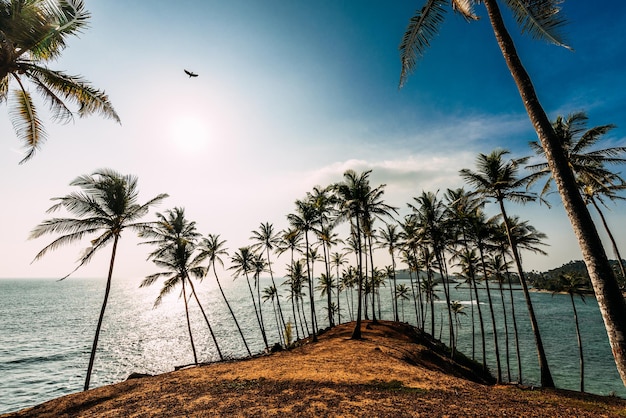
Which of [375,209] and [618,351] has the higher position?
[375,209]

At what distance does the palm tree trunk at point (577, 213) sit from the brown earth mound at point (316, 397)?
5.54m

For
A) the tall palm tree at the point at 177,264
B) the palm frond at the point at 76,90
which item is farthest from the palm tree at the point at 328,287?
the palm frond at the point at 76,90

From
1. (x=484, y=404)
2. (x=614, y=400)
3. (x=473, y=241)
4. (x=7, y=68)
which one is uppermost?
(x=7, y=68)

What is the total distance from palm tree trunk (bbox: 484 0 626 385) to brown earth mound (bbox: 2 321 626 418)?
5537mm

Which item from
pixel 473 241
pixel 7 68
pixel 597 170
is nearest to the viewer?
pixel 7 68

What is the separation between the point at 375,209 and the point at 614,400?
17927 millimetres

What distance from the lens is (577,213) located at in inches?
213

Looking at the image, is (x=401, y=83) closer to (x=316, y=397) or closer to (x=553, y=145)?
(x=553, y=145)

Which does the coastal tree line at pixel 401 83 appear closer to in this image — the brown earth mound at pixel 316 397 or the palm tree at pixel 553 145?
the palm tree at pixel 553 145

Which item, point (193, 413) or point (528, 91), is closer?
point (528, 91)

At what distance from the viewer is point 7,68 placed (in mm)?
7520

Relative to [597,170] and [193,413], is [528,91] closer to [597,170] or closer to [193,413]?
[193,413]

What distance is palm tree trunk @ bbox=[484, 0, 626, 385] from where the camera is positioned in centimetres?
480

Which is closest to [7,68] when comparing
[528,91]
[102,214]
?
[102,214]
